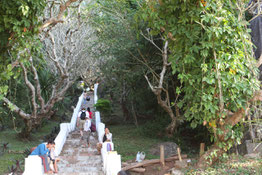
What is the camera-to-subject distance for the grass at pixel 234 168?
6746 mm

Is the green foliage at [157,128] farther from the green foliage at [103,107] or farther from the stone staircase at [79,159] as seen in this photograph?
the green foliage at [103,107]

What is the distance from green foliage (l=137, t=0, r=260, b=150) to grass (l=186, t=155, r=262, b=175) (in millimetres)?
777

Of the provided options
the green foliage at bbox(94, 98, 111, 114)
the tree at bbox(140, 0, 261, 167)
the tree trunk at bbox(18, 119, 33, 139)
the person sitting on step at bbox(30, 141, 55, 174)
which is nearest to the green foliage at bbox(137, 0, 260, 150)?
the tree at bbox(140, 0, 261, 167)

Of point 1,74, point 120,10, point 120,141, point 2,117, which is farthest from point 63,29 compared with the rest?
point 1,74

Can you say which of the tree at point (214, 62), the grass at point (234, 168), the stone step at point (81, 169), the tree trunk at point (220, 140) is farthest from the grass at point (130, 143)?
the tree at point (214, 62)

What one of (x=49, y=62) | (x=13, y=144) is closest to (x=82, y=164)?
(x=13, y=144)

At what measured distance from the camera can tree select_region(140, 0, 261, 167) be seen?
650 cm

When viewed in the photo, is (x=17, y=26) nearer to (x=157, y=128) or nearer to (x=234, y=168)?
(x=234, y=168)

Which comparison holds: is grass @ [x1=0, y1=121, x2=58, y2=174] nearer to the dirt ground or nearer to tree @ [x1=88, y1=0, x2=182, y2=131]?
the dirt ground

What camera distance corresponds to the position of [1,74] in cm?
716

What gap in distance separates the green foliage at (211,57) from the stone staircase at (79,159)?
3.43m

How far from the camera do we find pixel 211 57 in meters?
6.97

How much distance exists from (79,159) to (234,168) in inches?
192

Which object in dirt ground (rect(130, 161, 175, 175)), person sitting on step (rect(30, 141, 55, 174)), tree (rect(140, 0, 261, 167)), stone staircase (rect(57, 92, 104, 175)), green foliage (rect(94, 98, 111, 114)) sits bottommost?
dirt ground (rect(130, 161, 175, 175))
